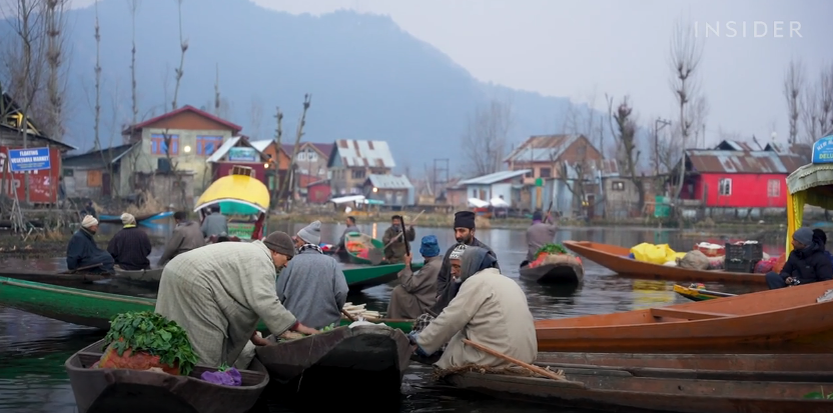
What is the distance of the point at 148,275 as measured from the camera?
13.3m

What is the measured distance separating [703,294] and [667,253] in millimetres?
8682

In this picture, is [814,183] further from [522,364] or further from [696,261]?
[522,364]

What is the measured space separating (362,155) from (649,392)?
79.8m

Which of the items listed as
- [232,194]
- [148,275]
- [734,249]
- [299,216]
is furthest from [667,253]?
[299,216]

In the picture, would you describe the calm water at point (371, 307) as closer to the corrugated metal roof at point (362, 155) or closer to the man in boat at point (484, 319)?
the man in boat at point (484, 319)

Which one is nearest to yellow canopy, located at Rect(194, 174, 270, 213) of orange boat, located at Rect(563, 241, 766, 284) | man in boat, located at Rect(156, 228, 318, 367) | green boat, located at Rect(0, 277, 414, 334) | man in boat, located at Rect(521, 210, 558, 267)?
man in boat, located at Rect(521, 210, 558, 267)

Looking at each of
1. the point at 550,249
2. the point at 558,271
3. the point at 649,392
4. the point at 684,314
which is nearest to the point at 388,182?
the point at 550,249

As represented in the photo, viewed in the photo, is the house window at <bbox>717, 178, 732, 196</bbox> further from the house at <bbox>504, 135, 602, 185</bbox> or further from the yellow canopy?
the yellow canopy

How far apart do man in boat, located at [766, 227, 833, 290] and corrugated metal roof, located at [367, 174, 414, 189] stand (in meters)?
67.0

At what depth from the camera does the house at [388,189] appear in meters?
78.8

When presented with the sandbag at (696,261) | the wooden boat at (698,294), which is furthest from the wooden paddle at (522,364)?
the sandbag at (696,261)

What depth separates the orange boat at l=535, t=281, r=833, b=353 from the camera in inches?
325

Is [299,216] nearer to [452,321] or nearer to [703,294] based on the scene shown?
[703,294]

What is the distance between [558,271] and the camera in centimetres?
1858
